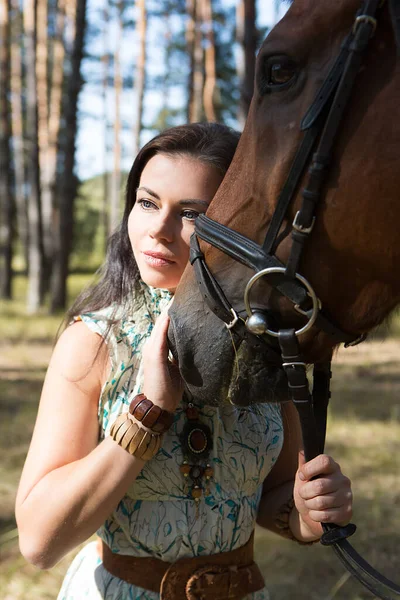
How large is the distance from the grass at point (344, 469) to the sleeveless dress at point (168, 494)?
75 centimetres

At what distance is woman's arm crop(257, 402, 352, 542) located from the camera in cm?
153

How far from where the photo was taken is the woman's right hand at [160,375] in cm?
154

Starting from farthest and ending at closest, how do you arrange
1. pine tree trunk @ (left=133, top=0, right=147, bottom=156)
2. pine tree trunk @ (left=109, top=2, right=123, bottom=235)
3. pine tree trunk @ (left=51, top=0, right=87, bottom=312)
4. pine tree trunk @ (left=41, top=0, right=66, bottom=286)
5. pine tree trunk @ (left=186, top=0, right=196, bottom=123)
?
pine tree trunk @ (left=109, top=2, right=123, bottom=235), pine tree trunk @ (left=41, top=0, right=66, bottom=286), pine tree trunk @ (left=186, top=0, right=196, bottom=123), pine tree trunk @ (left=133, top=0, right=147, bottom=156), pine tree trunk @ (left=51, top=0, right=87, bottom=312)

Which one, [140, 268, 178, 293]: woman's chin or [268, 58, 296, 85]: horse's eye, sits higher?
[268, 58, 296, 85]: horse's eye

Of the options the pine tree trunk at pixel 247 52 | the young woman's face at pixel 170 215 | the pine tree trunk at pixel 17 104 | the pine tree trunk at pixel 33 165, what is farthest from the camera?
the pine tree trunk at pixel 17 104

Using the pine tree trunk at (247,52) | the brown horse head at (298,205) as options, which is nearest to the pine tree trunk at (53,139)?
the pine tree trunk at (247,52)

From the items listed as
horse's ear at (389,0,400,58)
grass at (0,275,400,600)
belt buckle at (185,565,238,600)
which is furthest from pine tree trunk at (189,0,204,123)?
belt buckle at (185,565,238,600)

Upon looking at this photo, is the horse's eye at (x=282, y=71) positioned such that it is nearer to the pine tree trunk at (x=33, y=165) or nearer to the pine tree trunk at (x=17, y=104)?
the pine tree trunk at (x=33, y=165)

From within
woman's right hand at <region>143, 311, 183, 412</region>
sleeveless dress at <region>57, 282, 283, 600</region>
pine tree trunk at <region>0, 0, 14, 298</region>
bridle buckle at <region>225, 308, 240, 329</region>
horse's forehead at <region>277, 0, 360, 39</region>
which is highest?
horse's forehead at <region>277, 0, 360, 39</region>

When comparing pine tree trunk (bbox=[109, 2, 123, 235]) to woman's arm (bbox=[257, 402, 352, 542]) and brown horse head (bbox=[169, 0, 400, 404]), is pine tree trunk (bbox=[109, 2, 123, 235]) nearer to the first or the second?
woman's arm (bbox=[257, 402, 352, 542])

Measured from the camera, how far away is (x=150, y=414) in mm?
1504

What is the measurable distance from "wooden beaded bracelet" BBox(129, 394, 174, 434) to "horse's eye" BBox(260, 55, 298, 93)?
0.79 m

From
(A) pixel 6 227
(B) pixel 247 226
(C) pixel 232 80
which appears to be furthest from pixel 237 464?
(C) pixel 232 80

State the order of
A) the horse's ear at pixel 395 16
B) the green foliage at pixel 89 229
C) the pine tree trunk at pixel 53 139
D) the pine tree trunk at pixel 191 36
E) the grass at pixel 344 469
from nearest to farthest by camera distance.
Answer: the horse's ear at pixel 395 16 < the grass at pixel 344 469 < the pine tree trunk at pixel 191 36 < the pine tree trunk at pixel 53 139 < the green foliage at pixel 89 229
